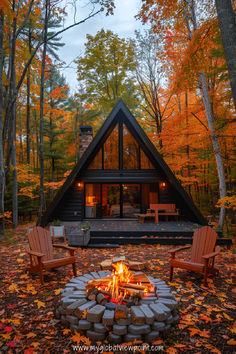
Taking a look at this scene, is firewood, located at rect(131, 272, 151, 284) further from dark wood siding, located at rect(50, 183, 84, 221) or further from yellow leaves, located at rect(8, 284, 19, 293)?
dark wood siding, located at rect(50, 183, 84, 221)

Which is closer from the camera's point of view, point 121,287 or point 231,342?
point 231,342

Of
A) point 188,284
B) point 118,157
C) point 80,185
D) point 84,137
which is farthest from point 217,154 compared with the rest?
point 84,137

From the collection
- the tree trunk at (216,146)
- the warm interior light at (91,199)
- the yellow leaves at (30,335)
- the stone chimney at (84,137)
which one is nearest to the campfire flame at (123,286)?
the yellow leaves at (30,335)

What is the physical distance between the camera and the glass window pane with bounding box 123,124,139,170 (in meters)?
10.0

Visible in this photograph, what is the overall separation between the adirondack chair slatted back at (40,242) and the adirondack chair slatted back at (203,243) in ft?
10.3

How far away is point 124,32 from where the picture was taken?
1296cm

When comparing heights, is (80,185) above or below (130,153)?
below

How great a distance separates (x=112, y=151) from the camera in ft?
32.9

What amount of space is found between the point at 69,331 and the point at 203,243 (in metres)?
3.06

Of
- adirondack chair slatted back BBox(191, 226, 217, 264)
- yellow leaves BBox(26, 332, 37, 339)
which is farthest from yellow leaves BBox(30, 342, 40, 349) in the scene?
adirondack chair slatted back BBox(191, 226, 217, 264)

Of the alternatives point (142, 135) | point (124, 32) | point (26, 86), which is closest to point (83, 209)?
point (142, 135)

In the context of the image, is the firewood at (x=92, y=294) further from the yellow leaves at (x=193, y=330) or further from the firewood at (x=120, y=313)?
the yellow leaves at (x=193, y=330)

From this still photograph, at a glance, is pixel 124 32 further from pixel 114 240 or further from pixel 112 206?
pixel 114 240

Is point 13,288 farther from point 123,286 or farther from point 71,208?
point 71,208
